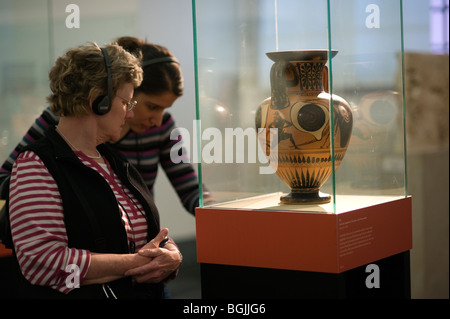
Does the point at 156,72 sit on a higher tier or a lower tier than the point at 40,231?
→ higher

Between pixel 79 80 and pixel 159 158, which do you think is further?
pixel 159 158

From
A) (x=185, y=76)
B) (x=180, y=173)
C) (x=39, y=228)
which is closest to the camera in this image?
(x=39, y=228)

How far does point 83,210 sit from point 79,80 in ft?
1.08

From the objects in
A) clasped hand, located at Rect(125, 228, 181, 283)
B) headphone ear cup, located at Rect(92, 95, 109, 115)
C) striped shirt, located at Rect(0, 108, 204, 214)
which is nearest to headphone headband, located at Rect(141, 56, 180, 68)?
striped shirt, located at Rect(0, 108, 204, 214)

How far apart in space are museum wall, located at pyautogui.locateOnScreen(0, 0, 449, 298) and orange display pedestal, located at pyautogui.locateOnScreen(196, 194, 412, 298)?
2013 mm

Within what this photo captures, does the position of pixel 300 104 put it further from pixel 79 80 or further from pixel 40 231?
pixel 40 231

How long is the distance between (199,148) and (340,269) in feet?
1.62

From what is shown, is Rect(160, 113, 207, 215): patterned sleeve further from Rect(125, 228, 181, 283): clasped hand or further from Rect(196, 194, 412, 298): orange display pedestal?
Rect(125, 228, 181, 283): clasped hand

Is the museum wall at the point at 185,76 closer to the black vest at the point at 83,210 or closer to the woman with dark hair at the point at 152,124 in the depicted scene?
the woman with dark hair at the point at 152,124

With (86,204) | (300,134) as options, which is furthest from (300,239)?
(86,204)

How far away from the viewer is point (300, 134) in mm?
1710

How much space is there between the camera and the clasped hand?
65.1 inches

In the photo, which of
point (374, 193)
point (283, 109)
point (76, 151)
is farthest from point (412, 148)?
point (76, 151)
